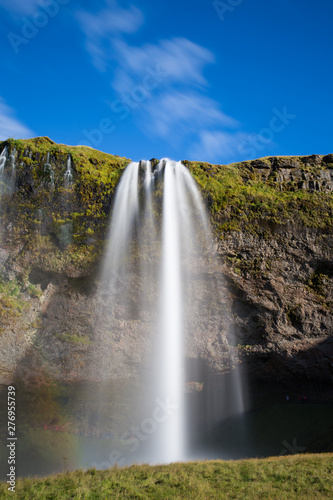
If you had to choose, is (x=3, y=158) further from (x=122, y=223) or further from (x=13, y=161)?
(x=122, y=223)

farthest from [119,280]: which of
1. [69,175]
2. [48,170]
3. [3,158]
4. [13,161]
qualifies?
[3,158]

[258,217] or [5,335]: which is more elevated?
[258,217]

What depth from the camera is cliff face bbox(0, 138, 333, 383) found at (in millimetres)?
15430

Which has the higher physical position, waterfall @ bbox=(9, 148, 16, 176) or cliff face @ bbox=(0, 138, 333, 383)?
waterfall @ bbox=(9, 148, 16, 176)

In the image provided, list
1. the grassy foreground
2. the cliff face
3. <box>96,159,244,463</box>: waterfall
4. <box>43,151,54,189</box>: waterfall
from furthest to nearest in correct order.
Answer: <box>43,151,54,189</box>: waterfall → <box>96,159,244,463</box>: waterfall → the cliff face → the grassy foreground

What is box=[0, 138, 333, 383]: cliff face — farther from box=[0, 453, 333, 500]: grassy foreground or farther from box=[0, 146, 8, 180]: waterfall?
box=[0, 453, 333, 500]: grassy foreground

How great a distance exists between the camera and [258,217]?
1667 cm

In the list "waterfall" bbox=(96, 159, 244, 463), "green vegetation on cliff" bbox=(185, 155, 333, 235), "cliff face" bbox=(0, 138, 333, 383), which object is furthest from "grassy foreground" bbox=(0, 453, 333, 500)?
"green vegetation on cliff" bbox=(185, 155, 333, 235)

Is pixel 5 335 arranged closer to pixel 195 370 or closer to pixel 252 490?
pixel 195 370

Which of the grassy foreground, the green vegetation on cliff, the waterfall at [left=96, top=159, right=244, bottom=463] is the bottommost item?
the grassy foreground

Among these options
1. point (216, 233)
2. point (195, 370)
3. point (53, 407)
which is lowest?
point (53, 407)

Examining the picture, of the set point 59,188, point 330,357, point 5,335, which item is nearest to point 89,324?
point 5,335

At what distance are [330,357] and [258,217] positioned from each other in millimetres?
7446

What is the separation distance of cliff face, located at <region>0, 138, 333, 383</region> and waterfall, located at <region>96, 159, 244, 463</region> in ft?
0.75
